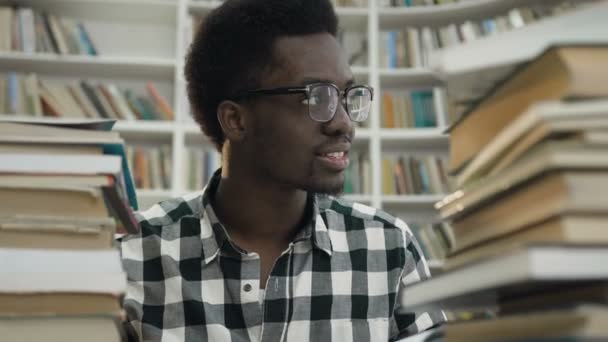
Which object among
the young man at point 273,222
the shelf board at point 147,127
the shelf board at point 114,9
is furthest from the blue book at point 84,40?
the young man at point 273,222

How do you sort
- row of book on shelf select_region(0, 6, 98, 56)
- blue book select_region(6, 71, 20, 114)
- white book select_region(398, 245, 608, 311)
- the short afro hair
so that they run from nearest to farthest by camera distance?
white book select_region(398, 245, 608, 311) < the short afro hair < blue book select_region(6, 71, 20, 114) < row of book on shelf select_region(0, 6, 98, 56)

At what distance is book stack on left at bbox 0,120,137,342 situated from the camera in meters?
0.66

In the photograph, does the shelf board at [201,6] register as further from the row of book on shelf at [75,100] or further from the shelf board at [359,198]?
the shelf board at [359,198]

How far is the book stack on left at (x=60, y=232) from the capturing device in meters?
0.66

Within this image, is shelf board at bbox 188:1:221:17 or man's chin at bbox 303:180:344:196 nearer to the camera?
man's chin at bbox 303:180:344:196

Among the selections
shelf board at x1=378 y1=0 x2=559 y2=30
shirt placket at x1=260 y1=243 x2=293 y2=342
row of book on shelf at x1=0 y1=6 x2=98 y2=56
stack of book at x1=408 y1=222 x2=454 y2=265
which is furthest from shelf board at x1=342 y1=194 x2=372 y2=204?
shirt placket at x1=260 y1=243 x2=293 y2=342

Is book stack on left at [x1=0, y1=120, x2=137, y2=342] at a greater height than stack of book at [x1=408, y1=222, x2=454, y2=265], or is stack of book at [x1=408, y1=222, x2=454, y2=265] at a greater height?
book stack on left at [x1=0, y1=120, x2=137, y2=342]

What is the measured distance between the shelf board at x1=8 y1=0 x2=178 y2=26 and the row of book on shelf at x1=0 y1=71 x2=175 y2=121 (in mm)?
373

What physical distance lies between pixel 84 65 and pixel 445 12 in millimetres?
1813

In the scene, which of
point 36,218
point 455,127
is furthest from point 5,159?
point 455,127

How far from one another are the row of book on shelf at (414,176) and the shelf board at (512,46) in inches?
120

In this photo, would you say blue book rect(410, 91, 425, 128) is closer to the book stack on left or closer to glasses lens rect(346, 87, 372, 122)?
glasses lens rect(346, 87, 372, 122)

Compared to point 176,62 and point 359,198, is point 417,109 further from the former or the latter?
point 176,62

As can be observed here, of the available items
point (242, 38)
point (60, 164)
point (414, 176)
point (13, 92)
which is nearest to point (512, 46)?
point (60, 164)
